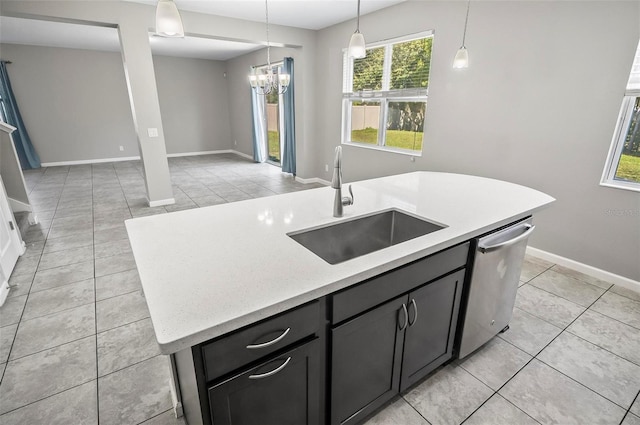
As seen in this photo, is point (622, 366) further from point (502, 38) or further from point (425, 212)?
point (502, 38)

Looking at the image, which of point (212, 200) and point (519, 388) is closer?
point (519, 388)

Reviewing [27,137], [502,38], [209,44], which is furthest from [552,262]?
[27,137]

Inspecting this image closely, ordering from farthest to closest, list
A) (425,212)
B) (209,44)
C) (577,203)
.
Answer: (209,44) < (577,203) < (425,212)

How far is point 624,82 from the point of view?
235cm

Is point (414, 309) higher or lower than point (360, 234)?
lower

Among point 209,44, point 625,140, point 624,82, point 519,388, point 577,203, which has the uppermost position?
point 209,44

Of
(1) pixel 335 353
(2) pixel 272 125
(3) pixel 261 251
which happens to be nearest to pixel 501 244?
(1) pixel 335 353

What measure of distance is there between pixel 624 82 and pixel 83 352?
13.7 ft

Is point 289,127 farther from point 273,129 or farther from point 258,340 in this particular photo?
point 258,340

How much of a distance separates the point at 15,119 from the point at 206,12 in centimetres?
551

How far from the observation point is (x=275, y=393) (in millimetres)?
Answer: 1012

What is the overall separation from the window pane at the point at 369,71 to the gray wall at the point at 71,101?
6.19 meters

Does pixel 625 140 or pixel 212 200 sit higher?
pixel 625 140

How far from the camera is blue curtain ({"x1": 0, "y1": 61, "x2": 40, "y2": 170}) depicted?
6422mm
